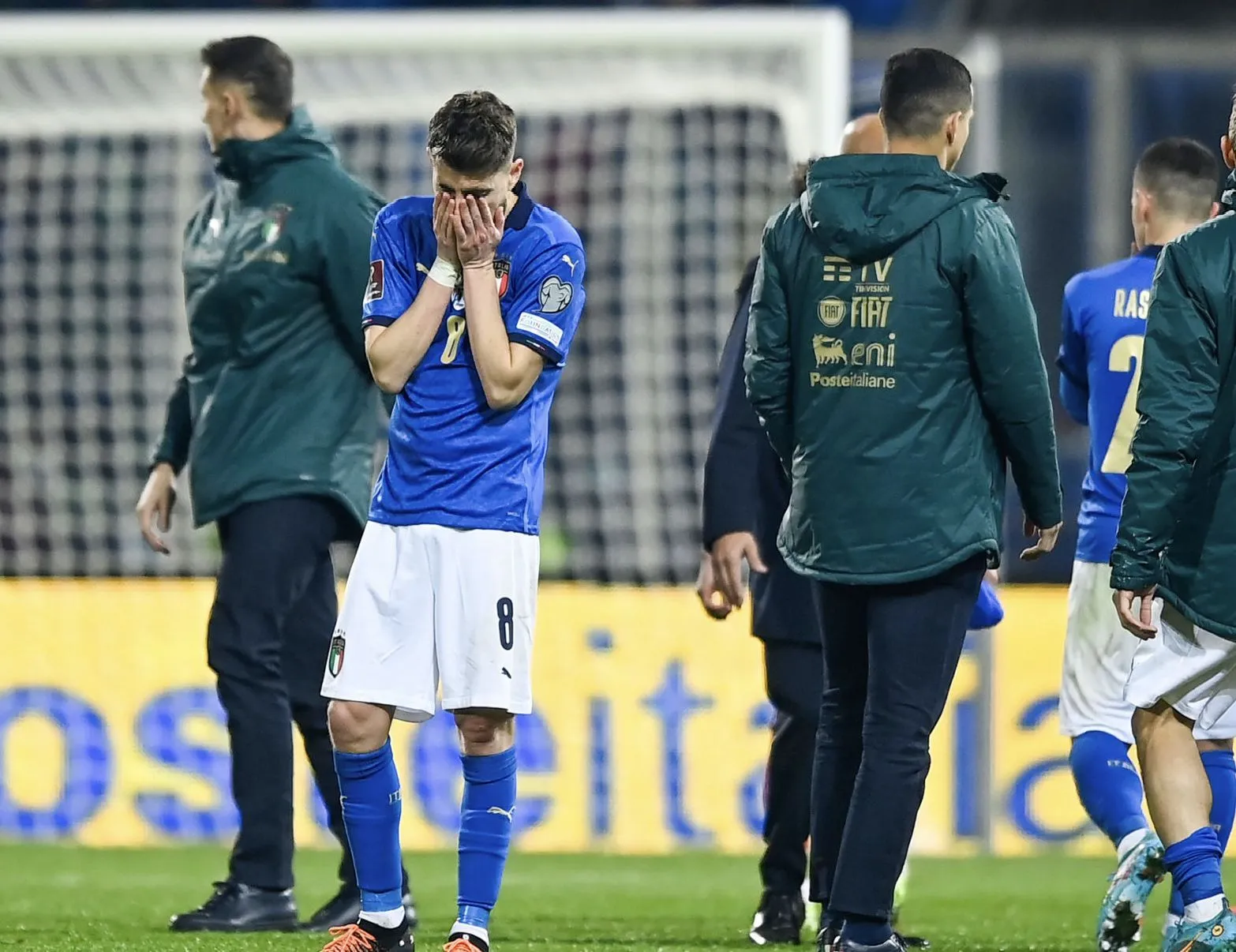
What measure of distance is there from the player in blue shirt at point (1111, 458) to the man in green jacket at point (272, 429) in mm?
1915

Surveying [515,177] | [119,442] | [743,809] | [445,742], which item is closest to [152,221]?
[119,442]

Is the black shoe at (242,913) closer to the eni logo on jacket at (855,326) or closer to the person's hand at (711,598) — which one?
the person's hand at (711,598)

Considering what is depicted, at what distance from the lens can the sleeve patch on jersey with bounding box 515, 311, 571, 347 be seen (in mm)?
4832

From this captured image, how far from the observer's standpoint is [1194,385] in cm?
489

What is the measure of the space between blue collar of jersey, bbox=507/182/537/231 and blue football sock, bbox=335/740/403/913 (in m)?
1.12

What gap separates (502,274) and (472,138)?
1.00 ft

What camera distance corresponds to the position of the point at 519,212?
495cm

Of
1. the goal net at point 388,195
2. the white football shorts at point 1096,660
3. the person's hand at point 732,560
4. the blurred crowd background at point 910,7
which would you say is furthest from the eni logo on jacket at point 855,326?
the blurred crowd background at point 910,7

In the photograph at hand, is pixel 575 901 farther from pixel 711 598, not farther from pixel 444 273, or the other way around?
pixel 444 273

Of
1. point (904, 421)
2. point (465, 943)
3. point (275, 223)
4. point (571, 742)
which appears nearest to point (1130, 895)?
point (904, 421)

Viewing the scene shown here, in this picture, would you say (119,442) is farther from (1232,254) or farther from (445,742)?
(1232,254)

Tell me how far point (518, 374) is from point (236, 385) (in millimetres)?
1525

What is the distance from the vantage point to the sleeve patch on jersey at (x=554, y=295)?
4863 mm

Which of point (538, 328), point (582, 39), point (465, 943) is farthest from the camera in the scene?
point (582, 39)
